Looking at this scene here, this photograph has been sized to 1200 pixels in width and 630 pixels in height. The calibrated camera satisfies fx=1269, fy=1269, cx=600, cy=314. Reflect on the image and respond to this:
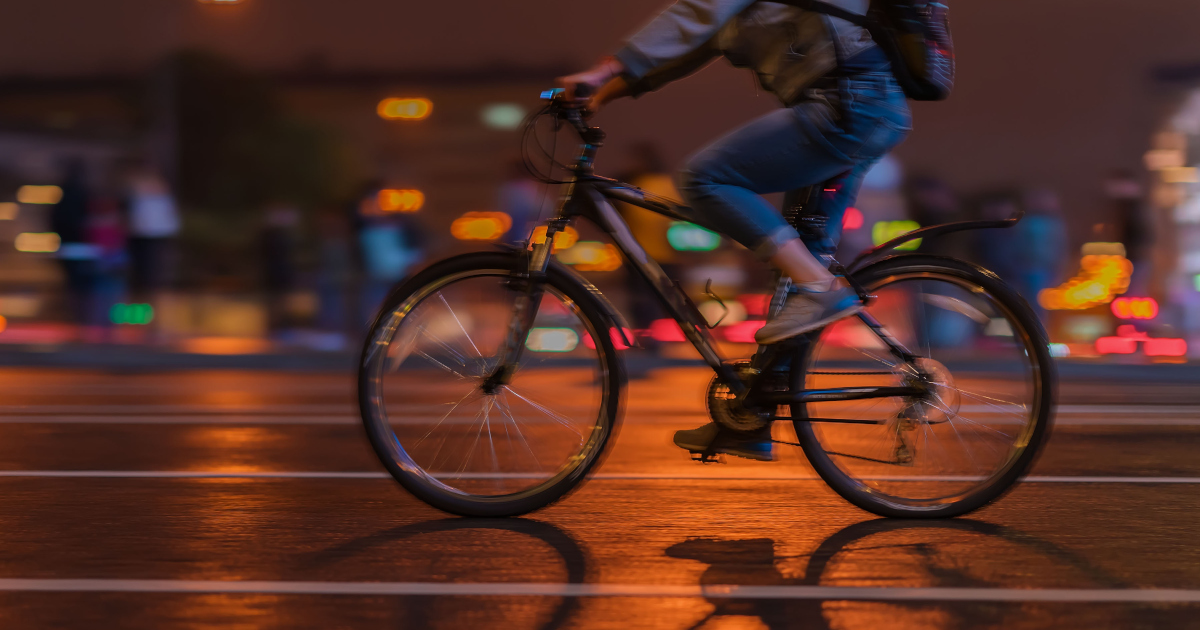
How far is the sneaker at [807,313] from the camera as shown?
3.77 m

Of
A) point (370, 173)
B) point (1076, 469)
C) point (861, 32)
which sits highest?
point (370, 173)

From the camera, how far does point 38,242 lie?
47.6 ft

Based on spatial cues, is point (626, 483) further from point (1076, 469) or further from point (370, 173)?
point (370, 173)

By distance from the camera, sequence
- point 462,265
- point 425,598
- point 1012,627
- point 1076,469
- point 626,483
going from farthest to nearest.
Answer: point 1076,469 < point 626,483 < point 462,265 < point 425,598 < point 1012,627

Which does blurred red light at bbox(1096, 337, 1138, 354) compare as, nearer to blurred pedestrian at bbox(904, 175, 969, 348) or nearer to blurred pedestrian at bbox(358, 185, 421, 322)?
blurred pedestrian at bbox(904, 175, 969, 348)

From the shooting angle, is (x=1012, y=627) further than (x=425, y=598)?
No

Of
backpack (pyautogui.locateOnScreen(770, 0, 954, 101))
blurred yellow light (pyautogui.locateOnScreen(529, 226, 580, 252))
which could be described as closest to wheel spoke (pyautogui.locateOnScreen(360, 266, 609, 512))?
blurred yellow light (pyautogui.locateOnScreen(529, 226, 580, 252))

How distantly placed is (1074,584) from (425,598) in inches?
65.1

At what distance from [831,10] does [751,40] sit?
267 mm

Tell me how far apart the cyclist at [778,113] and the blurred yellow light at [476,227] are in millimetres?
9089

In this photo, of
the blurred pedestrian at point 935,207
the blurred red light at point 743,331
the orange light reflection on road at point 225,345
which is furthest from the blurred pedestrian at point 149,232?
the blurred red light at point 743,331

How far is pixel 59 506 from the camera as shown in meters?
4.23

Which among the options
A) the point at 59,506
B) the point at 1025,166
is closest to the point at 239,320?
the point at 1025,166

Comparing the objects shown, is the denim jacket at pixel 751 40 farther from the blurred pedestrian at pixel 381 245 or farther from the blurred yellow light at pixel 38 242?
the blurred yellow light at pixel 38 242
